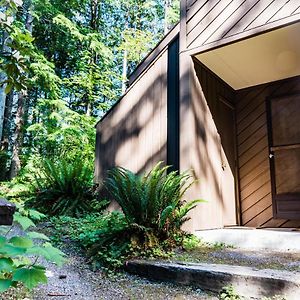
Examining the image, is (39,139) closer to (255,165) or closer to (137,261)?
(255,165)

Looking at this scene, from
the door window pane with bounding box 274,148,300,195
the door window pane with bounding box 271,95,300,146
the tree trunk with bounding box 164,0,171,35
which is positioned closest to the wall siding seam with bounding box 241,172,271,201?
the door window pane with bounding box 274,148,300,195

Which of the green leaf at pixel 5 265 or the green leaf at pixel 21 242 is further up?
the green leaf at pixel 21 242

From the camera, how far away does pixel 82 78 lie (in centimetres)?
1103

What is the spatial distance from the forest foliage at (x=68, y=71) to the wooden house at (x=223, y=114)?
3.93 meters

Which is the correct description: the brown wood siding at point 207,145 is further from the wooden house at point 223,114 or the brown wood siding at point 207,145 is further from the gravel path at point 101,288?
the gravel path at point 101,288

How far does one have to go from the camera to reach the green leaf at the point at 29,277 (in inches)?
36.5

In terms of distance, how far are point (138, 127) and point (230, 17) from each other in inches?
78.3

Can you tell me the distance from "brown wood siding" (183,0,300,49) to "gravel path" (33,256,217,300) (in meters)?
2.89

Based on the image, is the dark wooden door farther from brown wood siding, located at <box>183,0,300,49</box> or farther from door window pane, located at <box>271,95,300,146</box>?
brown wood siding, located at <box>183,0,300,49</box>

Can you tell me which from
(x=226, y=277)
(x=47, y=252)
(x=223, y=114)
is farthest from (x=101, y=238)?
(x=223, y=114)

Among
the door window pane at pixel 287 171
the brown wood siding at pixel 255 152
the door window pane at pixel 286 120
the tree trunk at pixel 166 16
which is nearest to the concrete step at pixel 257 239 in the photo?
the door window pane at pixel 287 171

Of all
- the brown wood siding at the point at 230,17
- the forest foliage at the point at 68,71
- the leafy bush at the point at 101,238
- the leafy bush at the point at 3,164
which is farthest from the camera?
the leafy bush at the point at 3,164

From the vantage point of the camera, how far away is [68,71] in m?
12.5

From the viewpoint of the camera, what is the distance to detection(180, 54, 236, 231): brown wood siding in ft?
12.8
